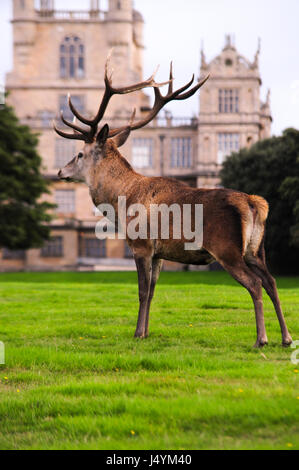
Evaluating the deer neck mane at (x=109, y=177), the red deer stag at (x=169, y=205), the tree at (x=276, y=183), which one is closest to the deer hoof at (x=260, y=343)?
the red deer stag at (x=169, y=205)

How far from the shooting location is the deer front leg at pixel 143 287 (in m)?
8.59

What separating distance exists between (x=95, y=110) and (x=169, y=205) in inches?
2299

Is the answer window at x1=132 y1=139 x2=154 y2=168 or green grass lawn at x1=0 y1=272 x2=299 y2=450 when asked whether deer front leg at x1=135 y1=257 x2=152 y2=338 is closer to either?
green grass lawn at x1=0 y1=272 x2=299 y2=450

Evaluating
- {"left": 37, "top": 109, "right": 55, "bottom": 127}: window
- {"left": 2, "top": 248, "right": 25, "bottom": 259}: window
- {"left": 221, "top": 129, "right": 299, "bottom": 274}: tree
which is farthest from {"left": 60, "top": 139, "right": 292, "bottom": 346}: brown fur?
{"left": 37, "top": 109, "right": 55, "bottom": 127}: window

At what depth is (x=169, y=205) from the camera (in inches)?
335

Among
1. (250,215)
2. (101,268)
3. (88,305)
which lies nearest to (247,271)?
(250,215)

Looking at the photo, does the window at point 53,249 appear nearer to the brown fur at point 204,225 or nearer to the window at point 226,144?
the window at point 226,144

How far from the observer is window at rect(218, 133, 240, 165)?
61500mm

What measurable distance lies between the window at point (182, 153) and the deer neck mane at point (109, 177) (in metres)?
54.4

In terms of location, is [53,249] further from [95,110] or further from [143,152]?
[95,110]

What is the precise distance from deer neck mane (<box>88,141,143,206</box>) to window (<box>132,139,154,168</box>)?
54588 mm
